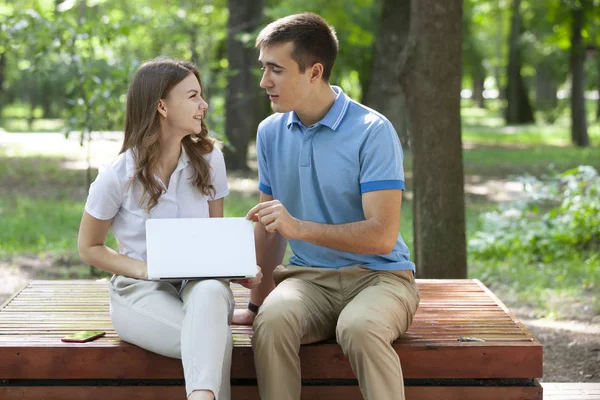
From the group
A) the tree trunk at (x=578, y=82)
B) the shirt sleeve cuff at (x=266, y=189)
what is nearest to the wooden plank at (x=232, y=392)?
the shirt sleeve cuff at (x=266, y=189)

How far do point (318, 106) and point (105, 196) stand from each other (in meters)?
0.93

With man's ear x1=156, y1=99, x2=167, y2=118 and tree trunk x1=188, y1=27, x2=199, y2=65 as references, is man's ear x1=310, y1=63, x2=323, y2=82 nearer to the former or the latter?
man's ear x1=156, y1=99, x2=167, y2=118

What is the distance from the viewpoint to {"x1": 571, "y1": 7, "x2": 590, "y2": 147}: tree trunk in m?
18.3

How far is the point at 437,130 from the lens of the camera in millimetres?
5617

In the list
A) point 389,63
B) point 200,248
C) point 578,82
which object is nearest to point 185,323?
point 200,248

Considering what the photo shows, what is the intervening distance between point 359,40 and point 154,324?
12.7m

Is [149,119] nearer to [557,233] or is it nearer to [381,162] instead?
[381,162]

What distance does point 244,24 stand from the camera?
1321cm

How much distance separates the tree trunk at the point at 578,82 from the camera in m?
18.3

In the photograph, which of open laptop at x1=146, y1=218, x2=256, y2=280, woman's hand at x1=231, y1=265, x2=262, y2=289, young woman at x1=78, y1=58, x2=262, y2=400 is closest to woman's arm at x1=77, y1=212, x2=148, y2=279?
young woman at x1=78, y1=58, x2=262, y2=400

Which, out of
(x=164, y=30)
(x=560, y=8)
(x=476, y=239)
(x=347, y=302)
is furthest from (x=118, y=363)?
(x=560, y=8)

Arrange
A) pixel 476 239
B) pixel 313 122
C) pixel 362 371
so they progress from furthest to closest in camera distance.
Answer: pixel 476 239
pixel 313 122
pixel 362 371

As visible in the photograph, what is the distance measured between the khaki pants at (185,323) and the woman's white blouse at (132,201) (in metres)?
0.18

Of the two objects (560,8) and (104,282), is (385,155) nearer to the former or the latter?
(104,282)
